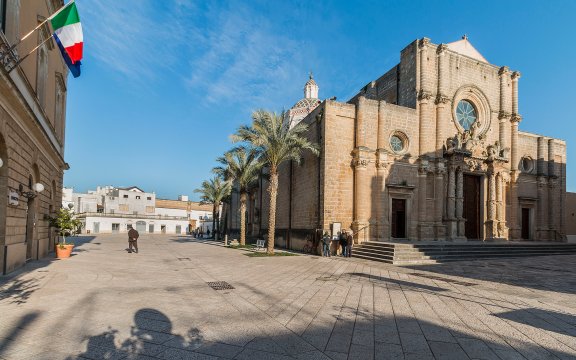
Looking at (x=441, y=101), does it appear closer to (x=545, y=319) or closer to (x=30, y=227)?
(x=545, y=319)

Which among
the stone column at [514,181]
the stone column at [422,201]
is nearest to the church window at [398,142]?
the stone column at [422,201]

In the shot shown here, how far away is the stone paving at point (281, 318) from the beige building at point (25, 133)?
2014mm

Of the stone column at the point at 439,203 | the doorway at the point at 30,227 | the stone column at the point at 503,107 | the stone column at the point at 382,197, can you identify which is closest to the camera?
the doorway at the point at 30,227

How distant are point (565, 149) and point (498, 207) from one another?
1099 cm

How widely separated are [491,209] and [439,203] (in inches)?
197

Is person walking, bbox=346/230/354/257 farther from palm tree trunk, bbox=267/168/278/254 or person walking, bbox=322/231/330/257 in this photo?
palm tree trunk, bbox=267/168/278/254

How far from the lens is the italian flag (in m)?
9.31

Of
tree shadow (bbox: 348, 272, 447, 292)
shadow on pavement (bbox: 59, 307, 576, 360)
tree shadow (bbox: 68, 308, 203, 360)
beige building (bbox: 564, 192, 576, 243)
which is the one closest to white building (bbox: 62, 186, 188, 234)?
tree shadow (bbox: 348, 272, 447, 292)

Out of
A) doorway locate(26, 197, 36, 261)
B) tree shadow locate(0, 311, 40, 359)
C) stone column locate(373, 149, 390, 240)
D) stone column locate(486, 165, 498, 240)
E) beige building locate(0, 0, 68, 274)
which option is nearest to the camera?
tree shadow locate(0, 311, 40, 359)

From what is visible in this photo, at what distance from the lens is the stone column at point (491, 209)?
2481 cm

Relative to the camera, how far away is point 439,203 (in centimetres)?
2334

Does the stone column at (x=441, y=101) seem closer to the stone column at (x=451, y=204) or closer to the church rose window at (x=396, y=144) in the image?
the stone column at (x=451, y=204)

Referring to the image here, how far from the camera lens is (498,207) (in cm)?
2547

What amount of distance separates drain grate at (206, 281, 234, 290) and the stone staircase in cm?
935
